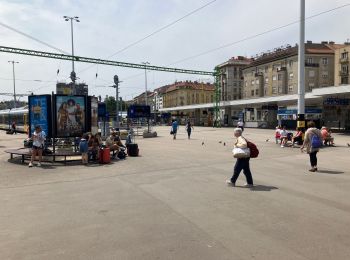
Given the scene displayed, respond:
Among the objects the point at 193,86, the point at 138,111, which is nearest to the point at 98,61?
the point at 138,111

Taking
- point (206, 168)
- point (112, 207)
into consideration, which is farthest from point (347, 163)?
point (112, 207)

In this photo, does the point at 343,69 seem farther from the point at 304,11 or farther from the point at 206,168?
the point at 206,168

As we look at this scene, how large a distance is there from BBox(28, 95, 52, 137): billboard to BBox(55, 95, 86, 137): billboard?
15.5 inches

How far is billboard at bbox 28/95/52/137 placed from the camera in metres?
17.6

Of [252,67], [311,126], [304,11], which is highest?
[252,67]

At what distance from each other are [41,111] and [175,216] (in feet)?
41.0

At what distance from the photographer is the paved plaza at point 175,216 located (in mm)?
5297

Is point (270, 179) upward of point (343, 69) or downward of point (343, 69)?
downward

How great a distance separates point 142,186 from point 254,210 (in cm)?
380

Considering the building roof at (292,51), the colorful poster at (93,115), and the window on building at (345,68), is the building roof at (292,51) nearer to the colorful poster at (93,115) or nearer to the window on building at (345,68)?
the window on building at (345,68)

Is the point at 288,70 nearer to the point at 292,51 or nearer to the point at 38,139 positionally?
the point at 292,51

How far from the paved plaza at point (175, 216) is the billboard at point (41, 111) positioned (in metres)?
5.08

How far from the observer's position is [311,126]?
13.3 meters

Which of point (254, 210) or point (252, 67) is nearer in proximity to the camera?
point (254, 210)
